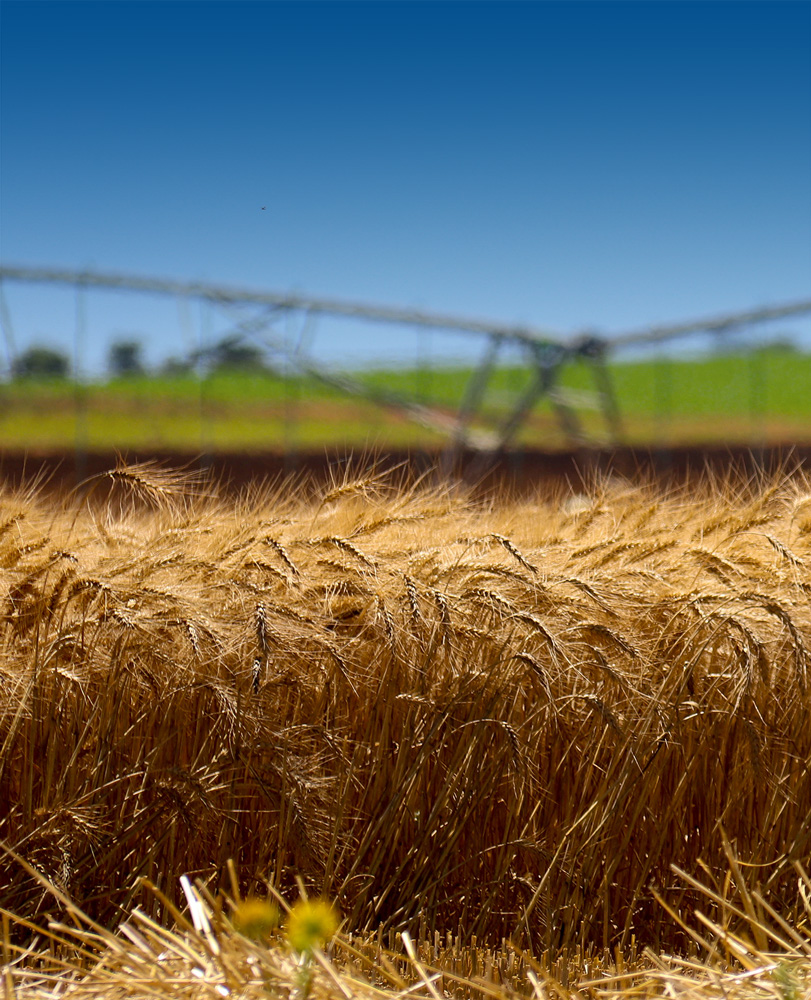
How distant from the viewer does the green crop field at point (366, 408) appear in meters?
12.4

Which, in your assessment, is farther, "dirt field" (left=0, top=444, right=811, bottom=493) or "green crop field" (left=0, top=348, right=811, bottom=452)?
"green crop field" (left=0, top=348, right=811, bottom=452)

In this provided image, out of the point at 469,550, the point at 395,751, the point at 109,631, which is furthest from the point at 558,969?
the point at 109,631

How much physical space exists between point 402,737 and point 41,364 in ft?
31.6

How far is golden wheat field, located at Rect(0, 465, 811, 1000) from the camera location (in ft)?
7.40

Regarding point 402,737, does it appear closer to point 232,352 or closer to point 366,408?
point 232,352

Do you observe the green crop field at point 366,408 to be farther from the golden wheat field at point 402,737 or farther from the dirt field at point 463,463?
the golden wheat field at point 402,737

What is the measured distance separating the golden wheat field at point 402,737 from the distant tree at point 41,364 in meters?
8.32

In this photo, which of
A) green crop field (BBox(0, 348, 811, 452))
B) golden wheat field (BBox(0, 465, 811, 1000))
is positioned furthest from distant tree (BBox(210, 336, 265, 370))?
golden wheat field (BBox(0, 465, 811, 1000))

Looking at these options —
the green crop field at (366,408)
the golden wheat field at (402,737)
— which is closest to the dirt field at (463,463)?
the green crop field at (366,408)

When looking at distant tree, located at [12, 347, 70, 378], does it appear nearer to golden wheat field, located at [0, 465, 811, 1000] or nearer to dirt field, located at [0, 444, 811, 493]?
dirt field, located at [0, 444, 811, 493]

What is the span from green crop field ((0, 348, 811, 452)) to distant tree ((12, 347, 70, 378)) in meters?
0.39

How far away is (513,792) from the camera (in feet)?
7.83

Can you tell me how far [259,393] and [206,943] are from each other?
90.0 feet

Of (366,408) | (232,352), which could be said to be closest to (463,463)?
(232,352)
